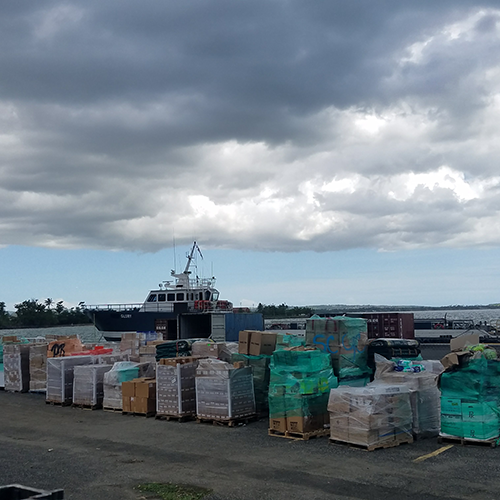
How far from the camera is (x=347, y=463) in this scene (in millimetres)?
9148

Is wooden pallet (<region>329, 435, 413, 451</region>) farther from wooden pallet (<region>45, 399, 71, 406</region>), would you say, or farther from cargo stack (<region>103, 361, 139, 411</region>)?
wooden pallet (<region>45, 399, 71, 406</region>)

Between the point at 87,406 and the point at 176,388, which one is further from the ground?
the point at 176,388

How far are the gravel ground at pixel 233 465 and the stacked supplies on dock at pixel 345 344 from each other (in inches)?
82.8

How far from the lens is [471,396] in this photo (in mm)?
10062

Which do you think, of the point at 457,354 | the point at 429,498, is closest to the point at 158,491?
the point at 429,498

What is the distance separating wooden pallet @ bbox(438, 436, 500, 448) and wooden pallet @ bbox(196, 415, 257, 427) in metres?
4.39

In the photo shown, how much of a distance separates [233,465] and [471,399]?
443 cm

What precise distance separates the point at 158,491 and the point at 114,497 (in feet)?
1.97

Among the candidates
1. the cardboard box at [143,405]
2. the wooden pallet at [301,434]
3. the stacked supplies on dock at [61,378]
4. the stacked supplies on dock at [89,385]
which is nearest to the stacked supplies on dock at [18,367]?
the stacked supplies on dock at [61,378]

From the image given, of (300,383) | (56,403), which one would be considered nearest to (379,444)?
(300,383)

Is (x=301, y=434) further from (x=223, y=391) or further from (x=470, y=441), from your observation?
(x=470, y=441)

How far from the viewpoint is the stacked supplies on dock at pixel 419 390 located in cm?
1097

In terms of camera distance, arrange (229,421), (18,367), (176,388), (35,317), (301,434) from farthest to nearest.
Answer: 1. (35,317)
2. (18,367)
3. (176,388)
4. (229,421)
5. (301,434)

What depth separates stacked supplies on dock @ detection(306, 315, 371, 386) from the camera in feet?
41.7
